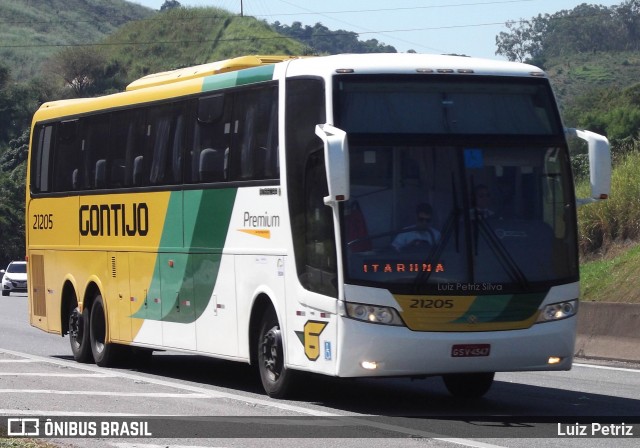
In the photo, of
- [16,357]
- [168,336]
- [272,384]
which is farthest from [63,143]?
[272,384]

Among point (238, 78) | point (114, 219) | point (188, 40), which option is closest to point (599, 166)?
point (238, 78)

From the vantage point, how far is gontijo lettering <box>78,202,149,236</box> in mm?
17203

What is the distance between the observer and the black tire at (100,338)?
1869 cm

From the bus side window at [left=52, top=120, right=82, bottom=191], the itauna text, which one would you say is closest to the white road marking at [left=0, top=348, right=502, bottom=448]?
the itauna text

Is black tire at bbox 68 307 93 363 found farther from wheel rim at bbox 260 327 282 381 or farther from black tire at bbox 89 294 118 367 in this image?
wheel rim at bbox 260 327 282 381

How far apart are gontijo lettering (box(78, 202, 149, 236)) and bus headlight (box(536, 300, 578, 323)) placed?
6215 millimetres

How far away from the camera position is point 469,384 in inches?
561

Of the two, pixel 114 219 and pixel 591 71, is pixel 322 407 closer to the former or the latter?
pixel 114 219

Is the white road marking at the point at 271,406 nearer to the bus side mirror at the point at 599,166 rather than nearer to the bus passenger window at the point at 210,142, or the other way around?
the bus passenger window at the point at 210,142

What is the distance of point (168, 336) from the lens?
16.7 m

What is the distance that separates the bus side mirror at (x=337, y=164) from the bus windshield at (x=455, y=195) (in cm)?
46

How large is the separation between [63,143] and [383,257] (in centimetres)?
906

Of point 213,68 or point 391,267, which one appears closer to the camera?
point 391,267

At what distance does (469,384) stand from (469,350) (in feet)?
6.64
